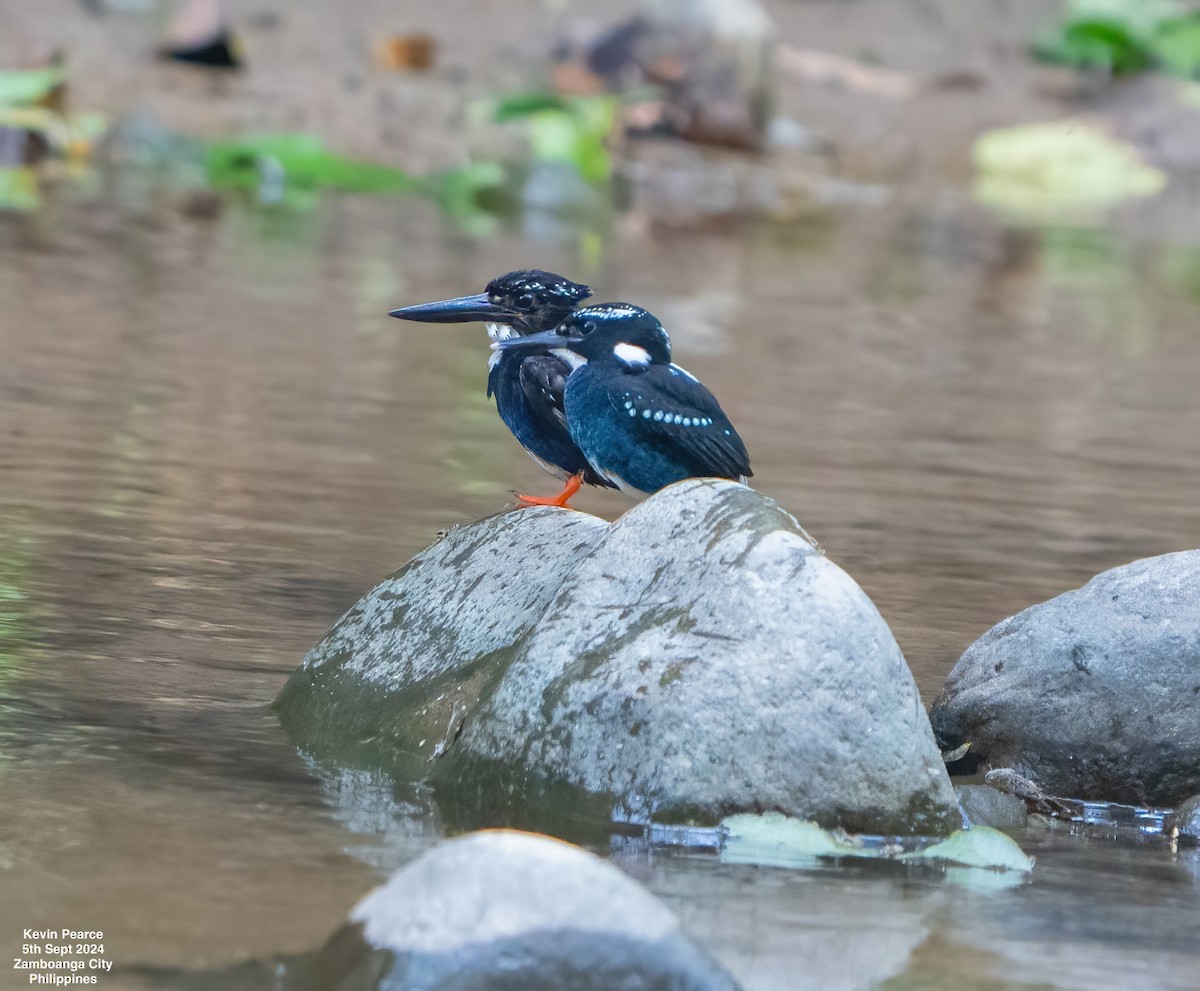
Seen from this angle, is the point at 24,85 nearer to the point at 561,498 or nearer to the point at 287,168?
the point at 287,168

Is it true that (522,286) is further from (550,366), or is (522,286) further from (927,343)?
(927,343)

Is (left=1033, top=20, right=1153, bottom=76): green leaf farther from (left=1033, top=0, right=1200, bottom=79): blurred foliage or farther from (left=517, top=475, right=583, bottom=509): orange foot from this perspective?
(left=517, top=475, right=583, bottom=509): orange foot

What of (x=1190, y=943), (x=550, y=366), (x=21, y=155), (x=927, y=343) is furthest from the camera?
(x=21, y=155)

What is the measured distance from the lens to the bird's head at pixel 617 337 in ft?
17.7

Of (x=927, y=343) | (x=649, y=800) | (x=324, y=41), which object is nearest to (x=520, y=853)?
(x=649, y=800)

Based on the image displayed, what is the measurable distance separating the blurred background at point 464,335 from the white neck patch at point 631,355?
128cm

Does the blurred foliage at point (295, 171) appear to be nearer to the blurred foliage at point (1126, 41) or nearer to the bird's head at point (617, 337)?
the blurred foliage at point (1126, 41)

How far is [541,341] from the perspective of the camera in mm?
5707

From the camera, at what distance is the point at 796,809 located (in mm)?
4762

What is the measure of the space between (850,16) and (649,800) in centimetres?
2426

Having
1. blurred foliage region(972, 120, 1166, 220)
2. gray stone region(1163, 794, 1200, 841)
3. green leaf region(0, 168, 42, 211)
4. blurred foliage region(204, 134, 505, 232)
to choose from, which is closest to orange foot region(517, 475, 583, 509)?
gray stone region(1163, 794, 1200, 841)

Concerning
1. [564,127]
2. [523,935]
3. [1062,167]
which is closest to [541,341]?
[523,935]

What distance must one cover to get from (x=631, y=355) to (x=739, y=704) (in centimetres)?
107

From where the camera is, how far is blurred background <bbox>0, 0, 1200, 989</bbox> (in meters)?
4.64
